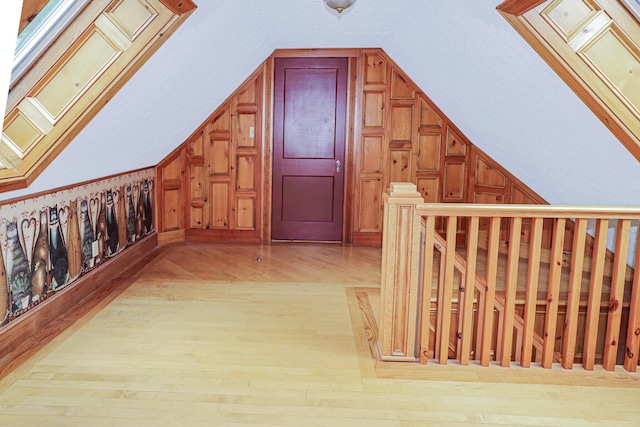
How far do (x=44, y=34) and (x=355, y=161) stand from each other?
3.42m

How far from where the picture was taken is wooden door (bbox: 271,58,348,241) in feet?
16.4

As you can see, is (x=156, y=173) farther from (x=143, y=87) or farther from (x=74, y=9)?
(x=74, y=9)

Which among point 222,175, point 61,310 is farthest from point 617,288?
point 222,175

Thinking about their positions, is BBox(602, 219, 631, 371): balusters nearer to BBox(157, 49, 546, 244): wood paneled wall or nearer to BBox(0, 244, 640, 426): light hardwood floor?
BBox(0, 244, 640, 426): light hardwood floor

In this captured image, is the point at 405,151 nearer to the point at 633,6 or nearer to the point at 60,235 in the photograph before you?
the point at 633,6

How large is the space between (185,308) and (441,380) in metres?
1.65

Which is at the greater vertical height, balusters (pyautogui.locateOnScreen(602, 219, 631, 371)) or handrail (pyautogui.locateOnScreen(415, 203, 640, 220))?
handrail (pyautogui.locateOnScreen(415, 203, 640, 220))

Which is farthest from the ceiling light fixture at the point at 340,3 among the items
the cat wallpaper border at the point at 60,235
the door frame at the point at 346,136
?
the door frame at the point at 346,136

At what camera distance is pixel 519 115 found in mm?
3346

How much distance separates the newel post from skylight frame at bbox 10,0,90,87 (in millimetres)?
1539

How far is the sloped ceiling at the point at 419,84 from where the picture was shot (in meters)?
2.75

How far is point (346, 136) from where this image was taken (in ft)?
16.6

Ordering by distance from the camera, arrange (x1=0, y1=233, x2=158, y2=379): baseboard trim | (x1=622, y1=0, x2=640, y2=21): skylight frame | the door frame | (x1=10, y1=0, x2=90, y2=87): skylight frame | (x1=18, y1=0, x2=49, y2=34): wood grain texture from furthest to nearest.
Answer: the door frame < (x1=0, y1=233, x2=158, y2=379): baseboard trim < (x1=622, y1=0, x2=640, y2=21): skylight frame < (x1=10, y1=0, x2=90, y2=87): skylight frame < (x1=18, y1=0, x2=49, y2=34): wood grain texture

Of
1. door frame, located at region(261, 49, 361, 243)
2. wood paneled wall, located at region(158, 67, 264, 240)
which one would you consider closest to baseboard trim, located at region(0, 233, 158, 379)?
wood paneled wall, located at region(158, 67, 264, 240)
